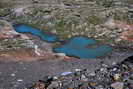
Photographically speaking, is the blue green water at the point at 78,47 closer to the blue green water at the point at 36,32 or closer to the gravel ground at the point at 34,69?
the blue green water at the point at 36,32

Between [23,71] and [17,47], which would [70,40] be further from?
[23,71]

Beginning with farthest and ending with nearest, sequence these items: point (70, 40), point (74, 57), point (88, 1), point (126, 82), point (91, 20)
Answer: point (88, 1), point (91, 20), point (70, 40), point (74, 57), point (126, 82)

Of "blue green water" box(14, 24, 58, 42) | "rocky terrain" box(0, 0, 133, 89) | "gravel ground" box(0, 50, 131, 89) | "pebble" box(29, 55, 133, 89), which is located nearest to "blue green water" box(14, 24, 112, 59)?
"blue green water" box(14, 24, 58, 42)

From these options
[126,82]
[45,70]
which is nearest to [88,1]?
[45,70]

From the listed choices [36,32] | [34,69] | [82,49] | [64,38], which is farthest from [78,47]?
[34,69]

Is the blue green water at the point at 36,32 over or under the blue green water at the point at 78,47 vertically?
over

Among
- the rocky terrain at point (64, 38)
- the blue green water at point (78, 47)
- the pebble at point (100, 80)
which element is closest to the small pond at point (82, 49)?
the blue green water at point (78, 47)
